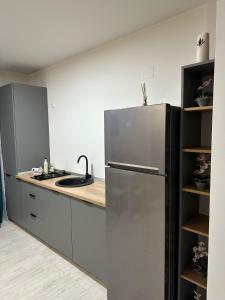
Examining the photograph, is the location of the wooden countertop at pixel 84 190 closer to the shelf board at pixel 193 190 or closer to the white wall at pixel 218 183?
the shelf board at pixel 193 190

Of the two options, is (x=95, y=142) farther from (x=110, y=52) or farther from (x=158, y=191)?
(x=158, y=191)

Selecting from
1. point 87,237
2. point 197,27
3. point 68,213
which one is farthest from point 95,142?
point 197,27

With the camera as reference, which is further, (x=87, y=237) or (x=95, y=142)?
(x=95, y=142)

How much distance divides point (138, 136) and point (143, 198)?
1.46 feet

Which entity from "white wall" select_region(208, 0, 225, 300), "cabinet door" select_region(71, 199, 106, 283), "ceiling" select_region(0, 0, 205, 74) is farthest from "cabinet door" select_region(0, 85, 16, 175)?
"white wall" select_region(208, 0, 225, 300)

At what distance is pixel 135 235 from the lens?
5.42ft

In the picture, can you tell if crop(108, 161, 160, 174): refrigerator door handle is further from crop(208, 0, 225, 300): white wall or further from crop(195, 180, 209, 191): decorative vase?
crop(208, 0, 225, 300): white wall

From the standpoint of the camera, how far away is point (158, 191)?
148 cm

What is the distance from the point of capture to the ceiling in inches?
66.8

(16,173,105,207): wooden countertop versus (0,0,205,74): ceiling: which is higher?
(0,0,205,74): ceiling

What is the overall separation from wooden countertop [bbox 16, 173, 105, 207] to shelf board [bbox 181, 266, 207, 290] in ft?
2.69

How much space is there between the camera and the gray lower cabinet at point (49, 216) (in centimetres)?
245

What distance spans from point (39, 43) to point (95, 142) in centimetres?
129

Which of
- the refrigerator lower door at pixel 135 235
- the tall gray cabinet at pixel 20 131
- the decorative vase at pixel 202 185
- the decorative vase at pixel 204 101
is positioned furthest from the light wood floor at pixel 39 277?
the decorative vase at pixel 204 101
